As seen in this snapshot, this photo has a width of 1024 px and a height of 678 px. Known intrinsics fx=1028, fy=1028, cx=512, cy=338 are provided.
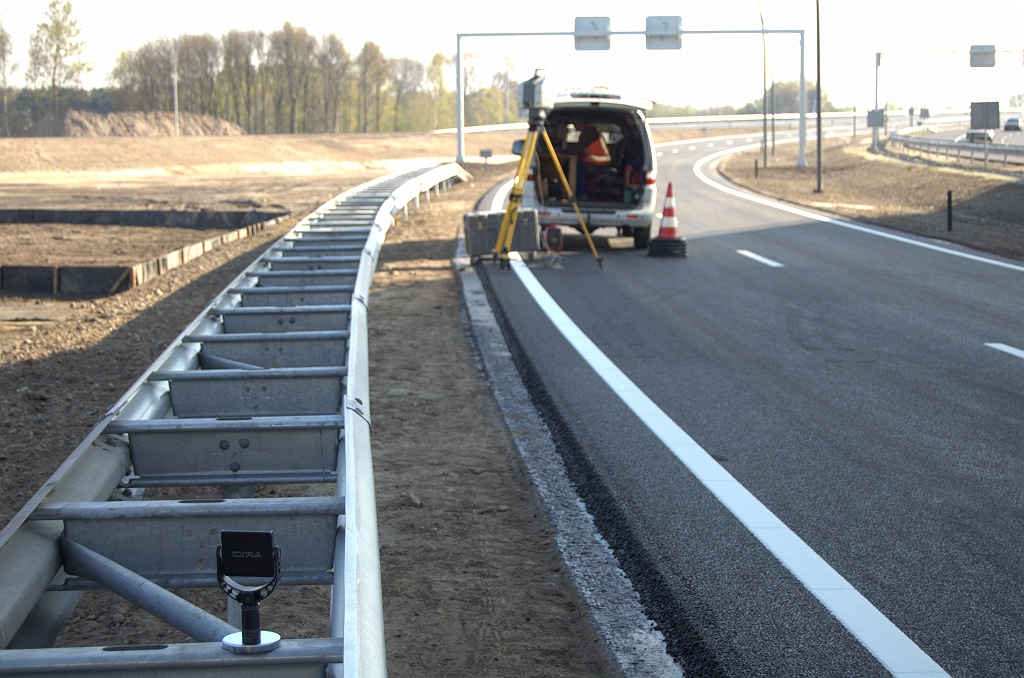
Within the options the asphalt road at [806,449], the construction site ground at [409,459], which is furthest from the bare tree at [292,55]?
the asphalt road at [806,449]

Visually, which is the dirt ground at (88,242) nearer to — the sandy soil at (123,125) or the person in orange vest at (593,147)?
the person in orange vest at (593,147)

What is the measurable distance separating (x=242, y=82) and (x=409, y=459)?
113 m

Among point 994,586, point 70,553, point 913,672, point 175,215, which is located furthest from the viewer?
point 175,215

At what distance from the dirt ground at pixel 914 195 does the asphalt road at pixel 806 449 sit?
6.66 metres

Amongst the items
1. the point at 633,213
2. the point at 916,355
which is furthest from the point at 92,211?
the point at 916,355

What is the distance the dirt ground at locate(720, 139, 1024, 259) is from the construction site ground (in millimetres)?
9599

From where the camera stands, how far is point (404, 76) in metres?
127

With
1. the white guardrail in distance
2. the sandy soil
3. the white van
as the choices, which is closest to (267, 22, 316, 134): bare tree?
the white guardrail in distance

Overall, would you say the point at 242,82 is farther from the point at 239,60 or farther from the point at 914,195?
the point at 914,195

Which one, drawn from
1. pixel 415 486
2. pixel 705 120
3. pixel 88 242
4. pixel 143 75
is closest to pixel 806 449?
pixel 415 486

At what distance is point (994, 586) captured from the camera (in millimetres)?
3971

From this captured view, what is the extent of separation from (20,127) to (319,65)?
35.9m

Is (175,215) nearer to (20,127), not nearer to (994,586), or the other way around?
(994,586)

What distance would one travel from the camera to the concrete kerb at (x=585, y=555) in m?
3.50
